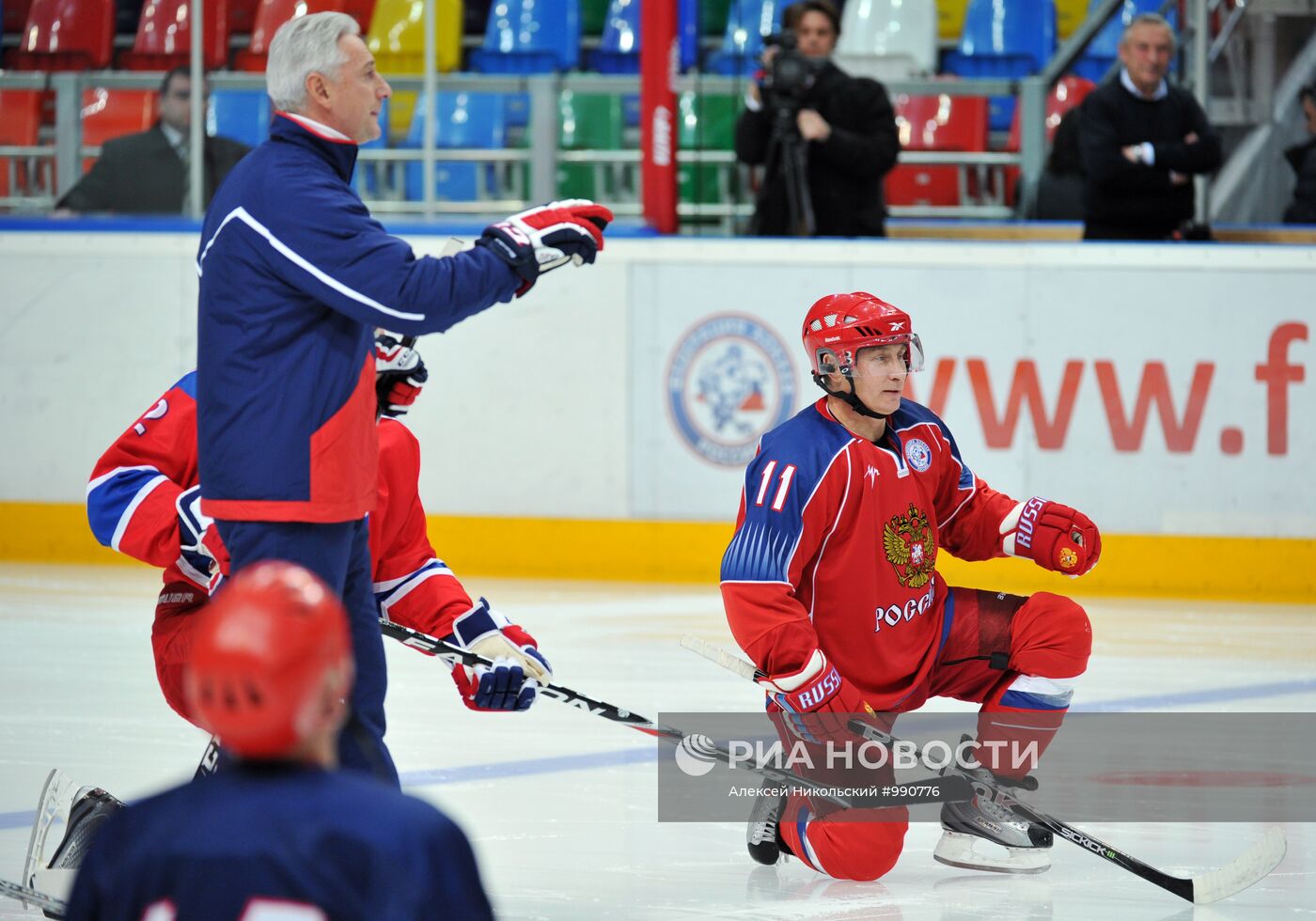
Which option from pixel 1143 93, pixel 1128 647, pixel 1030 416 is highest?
pixel 1143 93

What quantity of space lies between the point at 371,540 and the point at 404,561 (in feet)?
0.27

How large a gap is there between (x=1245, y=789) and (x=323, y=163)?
231 cm

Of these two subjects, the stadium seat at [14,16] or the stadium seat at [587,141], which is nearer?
the stadium seat at [587,141]

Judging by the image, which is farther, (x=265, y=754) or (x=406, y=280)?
(x=406, y=280)

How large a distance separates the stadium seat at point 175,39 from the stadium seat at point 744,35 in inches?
75.4

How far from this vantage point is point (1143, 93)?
22.5 ft

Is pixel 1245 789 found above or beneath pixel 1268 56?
beneath

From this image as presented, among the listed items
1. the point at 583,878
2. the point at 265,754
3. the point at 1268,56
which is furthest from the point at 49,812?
the point at 1268,56

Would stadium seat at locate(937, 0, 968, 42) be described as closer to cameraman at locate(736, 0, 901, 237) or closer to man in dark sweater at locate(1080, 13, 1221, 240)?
cameraman at locate(736, 0, 901, 237)

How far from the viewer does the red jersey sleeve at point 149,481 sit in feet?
9.64

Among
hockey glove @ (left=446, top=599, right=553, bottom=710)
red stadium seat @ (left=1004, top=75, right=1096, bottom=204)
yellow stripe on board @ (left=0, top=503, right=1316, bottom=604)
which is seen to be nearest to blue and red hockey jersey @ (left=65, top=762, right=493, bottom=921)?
hockey glove @ (left=446, top=599, right=553, bottom=710)

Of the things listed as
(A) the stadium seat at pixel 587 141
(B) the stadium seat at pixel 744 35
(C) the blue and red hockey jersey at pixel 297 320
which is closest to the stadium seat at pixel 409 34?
(A) the stadium seat at pixel 587 141

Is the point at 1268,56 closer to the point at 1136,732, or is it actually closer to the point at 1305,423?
the point at 1305,423

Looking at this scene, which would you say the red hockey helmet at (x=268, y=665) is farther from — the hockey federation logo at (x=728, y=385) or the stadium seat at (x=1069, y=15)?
the stadium seat at (x=1069, y=15)
